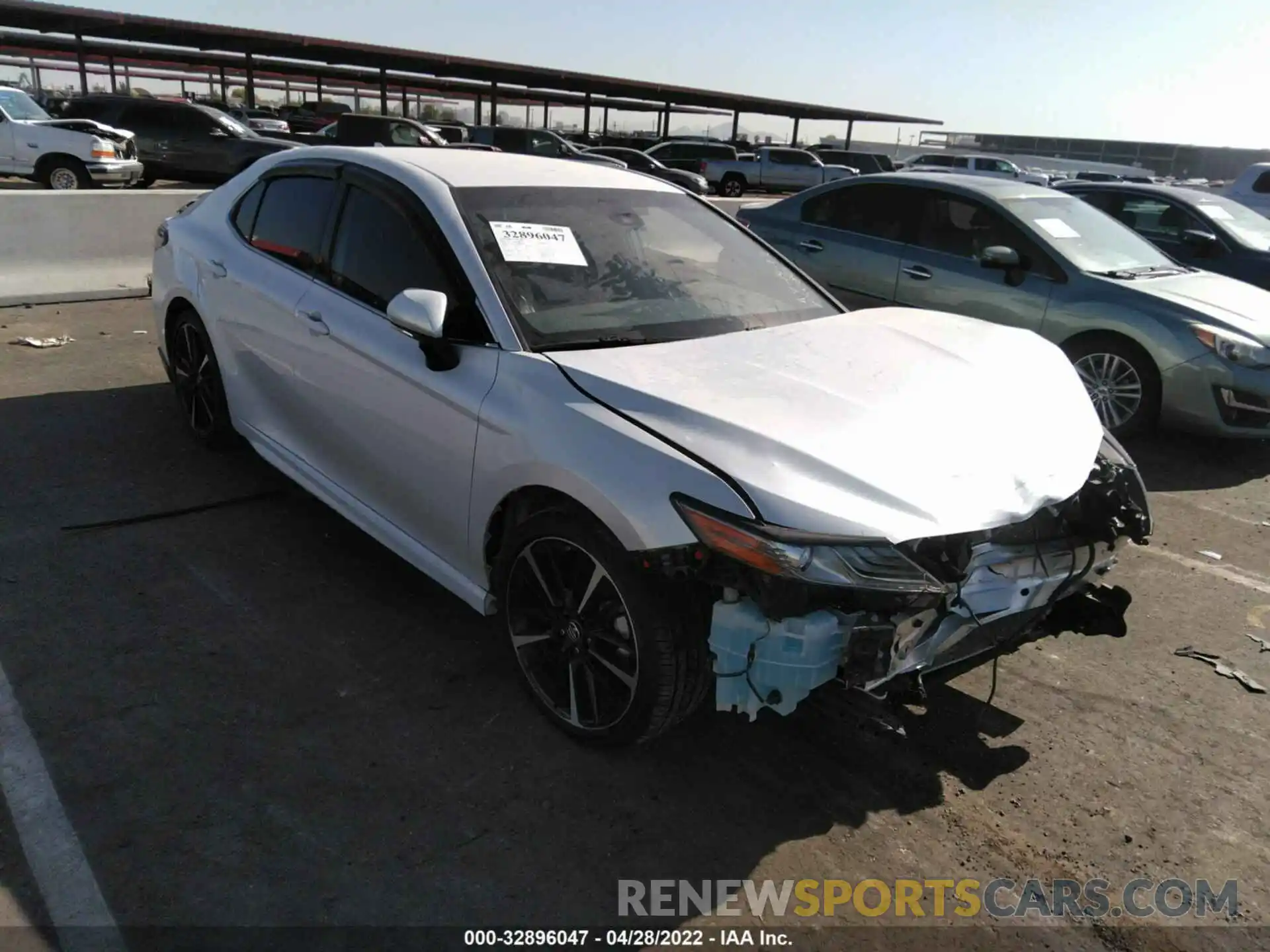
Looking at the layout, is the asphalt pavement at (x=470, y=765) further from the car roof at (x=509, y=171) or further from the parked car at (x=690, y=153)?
the parked car at (x=690, y=153)

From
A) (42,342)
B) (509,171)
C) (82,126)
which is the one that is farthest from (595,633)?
(82,126)

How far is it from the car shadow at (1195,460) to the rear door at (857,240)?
7.15 ft

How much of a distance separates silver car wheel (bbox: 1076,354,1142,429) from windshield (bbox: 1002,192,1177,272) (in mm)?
671

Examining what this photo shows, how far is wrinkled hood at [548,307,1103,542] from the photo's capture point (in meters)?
2.44

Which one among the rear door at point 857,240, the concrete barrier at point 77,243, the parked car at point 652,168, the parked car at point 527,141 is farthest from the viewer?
the parked car at point 527,141

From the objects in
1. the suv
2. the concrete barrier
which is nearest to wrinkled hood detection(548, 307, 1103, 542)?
the concrete barrier

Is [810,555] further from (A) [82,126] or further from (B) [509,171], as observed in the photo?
(A) [82,126]

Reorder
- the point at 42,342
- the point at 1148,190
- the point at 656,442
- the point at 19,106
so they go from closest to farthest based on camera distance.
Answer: the point at 656,442
the point at 42,342
the point at 1148,190
the point at 19,106

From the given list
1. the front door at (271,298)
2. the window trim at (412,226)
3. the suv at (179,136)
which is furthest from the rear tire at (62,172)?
the window trim at (412,226)

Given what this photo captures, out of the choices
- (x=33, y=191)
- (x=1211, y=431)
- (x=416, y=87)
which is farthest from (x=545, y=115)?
(x=1211, y=431)

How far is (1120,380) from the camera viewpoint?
6410mm

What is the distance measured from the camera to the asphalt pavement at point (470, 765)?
2.45 m

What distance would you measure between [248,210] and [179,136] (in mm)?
16587

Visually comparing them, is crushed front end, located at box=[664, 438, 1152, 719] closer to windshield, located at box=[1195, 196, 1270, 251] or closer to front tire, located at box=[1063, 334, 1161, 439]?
front tire, located at box=[1063, 334, 1161, 439]
